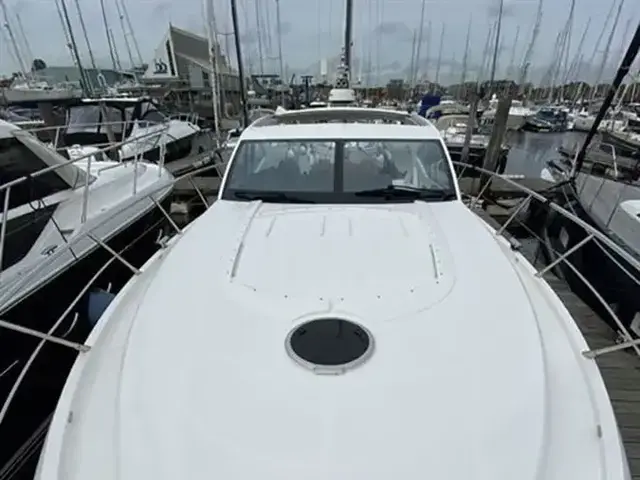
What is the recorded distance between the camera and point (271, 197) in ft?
10.00

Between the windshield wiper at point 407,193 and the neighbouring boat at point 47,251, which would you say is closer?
the neighbouring boat at point 47,251

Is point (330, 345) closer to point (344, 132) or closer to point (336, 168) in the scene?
point (336, 168)

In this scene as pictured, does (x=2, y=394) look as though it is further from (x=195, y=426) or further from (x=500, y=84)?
(x=500, y=84)

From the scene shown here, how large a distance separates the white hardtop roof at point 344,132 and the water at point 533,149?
10616 mm

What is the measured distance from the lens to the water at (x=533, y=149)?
1538cm

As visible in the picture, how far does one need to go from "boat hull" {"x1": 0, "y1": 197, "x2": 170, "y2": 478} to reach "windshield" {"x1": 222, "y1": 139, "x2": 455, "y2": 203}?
1.42 meters

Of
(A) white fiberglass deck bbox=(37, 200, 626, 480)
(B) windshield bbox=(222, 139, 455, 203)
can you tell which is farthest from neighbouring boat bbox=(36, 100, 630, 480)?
(B) windshield bbox=(222, 139, 455, 203)

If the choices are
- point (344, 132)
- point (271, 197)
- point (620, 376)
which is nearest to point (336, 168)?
point (344, 132)

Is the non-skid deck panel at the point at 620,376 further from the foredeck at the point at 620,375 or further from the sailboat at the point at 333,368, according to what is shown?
the sailboat at the point at 333,368

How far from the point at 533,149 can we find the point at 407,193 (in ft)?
73.4

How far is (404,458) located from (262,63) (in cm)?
1861

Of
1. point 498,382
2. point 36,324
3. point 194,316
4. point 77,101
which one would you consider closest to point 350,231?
point 194,316

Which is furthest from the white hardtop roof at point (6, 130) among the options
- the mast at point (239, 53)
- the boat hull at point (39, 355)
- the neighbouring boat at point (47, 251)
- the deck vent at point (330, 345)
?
the mast at point (239, 53)

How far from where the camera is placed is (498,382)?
1509 mm
